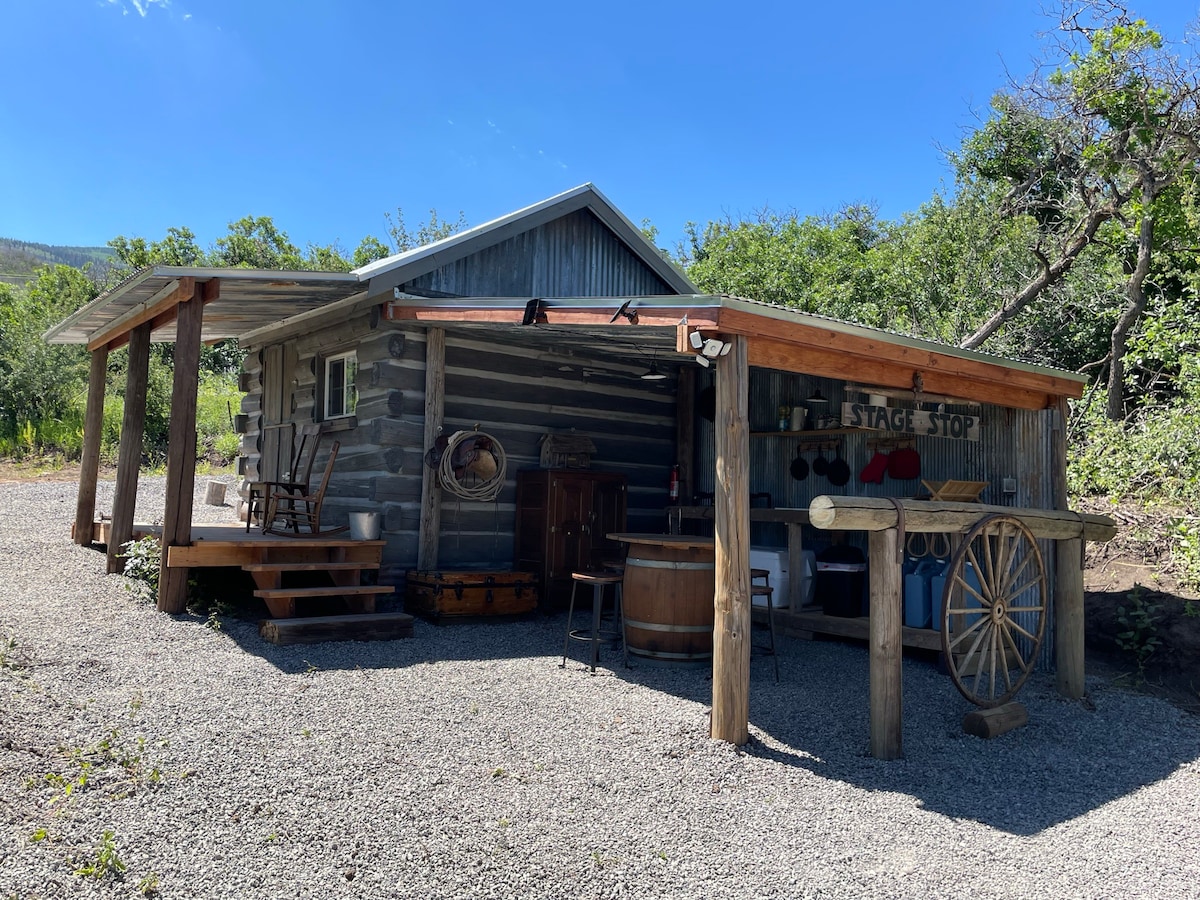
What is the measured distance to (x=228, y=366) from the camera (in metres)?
30.4

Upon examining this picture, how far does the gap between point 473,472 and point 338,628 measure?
2183 millimetres

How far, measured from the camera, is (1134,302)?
43.1 feet

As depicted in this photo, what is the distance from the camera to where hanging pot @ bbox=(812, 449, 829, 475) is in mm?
9164

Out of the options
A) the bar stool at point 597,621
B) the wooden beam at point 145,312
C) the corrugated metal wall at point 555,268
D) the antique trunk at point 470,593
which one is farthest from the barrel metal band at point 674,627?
the wooden beam at point 145,312

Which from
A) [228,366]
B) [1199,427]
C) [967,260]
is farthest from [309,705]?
[228,366]

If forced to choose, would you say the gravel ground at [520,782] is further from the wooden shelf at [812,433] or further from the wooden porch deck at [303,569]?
the wooden shelf at [812,433]

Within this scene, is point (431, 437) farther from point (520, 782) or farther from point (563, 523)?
point (520, 782)

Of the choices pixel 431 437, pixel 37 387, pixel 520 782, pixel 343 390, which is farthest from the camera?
pixel 37 387

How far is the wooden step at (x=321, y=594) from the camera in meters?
7.09

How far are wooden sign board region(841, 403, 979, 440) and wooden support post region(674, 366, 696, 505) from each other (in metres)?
3.86

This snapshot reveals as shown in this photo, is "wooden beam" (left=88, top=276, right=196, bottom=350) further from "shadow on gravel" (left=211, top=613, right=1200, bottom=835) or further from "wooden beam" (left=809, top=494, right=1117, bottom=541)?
"wooden beam" (left=809, top=494, right=1117, bottom=541)

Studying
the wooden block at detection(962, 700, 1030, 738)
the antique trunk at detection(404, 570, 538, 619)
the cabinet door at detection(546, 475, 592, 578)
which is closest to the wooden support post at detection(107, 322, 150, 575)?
the antique trunk at detection(404, 570, 538, 619)

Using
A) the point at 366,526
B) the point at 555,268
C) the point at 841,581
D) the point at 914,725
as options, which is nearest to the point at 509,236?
the point at 555,268

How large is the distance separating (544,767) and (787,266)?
62.2 feet
